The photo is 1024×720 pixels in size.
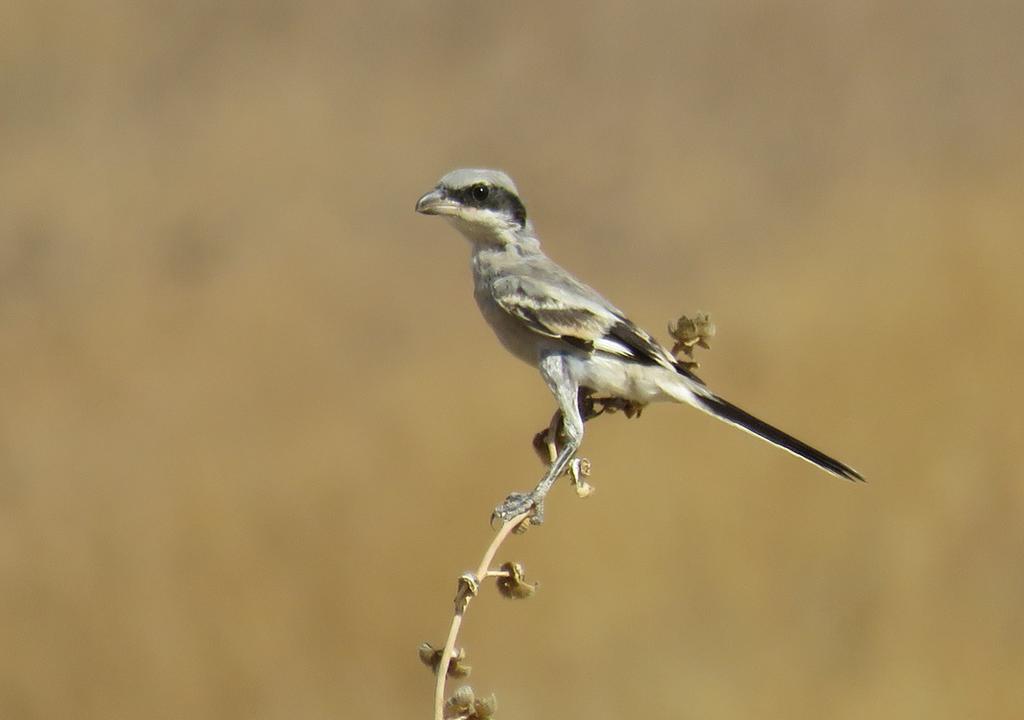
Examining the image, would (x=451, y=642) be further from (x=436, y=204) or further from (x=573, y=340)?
(x=436, y=204)

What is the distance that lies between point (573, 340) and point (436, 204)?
0.63 metres

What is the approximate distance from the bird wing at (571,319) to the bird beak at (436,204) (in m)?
0.29

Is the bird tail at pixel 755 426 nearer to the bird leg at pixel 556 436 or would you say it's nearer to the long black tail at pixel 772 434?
the long black tail at pixel 772 434

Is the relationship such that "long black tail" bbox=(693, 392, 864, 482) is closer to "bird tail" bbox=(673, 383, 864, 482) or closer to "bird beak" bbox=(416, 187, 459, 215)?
"bird tail" bbox=(673, 383, 864, 482)

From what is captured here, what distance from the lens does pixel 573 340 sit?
11.6 feet

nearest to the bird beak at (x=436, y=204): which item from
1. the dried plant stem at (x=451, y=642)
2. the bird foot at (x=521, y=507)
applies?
the bird foot at (x=521, y=507)

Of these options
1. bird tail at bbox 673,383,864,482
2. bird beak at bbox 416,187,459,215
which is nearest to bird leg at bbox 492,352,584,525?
bird tail at bbox 673,383,864,482

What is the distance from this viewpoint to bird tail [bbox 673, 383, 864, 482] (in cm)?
330

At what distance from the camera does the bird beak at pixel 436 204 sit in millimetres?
3754

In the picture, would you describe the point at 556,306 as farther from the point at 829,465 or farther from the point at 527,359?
the point at 829,465

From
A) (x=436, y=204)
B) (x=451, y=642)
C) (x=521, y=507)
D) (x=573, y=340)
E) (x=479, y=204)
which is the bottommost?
(x=451, y=642)

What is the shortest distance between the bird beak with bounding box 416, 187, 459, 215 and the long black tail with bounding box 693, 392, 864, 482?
36.6 inches

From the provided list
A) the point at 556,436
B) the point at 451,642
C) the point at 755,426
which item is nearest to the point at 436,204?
the point at 556,436

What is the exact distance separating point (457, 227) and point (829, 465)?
1.40m
